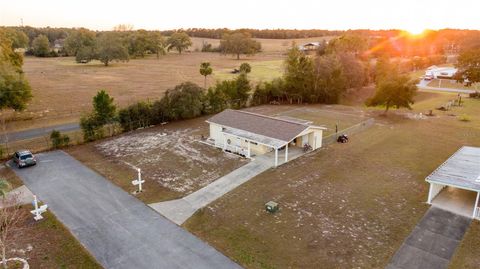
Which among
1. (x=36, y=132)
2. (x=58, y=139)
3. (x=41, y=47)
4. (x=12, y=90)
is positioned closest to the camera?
(x=58, y=139)

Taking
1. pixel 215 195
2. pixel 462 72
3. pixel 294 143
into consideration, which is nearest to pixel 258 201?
pixel 215 195

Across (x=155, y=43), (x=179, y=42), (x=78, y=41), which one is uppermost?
(x=179, y=42)

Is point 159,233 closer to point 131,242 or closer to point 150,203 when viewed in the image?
point 131,242

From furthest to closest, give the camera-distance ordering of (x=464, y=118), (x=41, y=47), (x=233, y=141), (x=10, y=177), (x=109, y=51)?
(x=41, y=47)
(x=109, y=51)
(x=464, y=118)
(x=233, y=141)
(x=10, y=177)

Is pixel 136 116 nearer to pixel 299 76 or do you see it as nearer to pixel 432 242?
pixel 299 76

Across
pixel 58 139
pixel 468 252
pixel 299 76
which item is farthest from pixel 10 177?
pixel 299 76

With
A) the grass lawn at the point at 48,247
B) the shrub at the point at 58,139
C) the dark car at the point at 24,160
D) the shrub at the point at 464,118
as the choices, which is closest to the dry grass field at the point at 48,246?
the grass lawn at the point at 48,247

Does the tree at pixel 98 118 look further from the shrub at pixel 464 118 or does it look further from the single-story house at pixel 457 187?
the shrub at pixel 464 118
